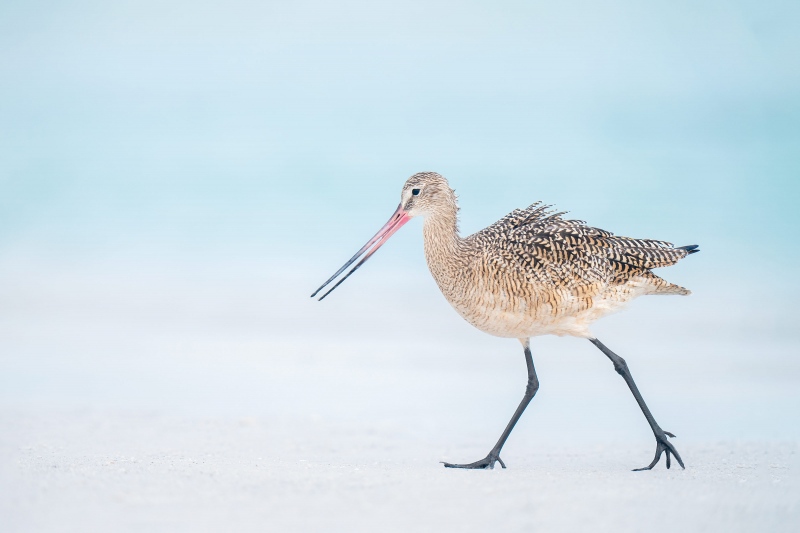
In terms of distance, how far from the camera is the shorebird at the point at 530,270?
8.20 metres

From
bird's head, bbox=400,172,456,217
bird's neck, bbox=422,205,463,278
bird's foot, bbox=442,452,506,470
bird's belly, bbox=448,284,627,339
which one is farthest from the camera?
bird's head, bbox=400,172,456,217

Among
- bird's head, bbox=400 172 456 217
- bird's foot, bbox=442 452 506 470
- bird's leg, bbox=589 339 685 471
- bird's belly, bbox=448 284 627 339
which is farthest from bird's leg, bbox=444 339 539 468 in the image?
bird's head, bbox=400 172 456 217

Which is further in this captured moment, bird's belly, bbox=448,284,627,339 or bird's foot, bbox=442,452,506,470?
bird's foot, bbox=442,452,506,470

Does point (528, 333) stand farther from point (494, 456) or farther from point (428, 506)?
point (428, 506)

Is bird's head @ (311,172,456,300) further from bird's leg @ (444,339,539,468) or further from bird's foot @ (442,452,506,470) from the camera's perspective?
bird's foot @ (442,452,506,470)

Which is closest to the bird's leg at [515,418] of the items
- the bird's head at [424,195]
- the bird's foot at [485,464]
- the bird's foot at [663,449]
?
the bird's foot at [485,464]

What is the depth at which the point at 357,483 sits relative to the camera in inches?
293

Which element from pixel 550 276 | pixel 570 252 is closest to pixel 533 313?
pixel 550 276

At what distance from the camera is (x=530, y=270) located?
26.9ft

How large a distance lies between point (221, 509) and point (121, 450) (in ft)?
8.27

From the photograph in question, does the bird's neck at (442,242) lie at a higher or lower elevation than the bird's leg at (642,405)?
higher

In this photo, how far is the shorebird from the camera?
8.20 metres

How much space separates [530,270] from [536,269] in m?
0.05

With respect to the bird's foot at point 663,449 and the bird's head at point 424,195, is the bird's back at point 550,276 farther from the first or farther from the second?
the bird's foot at point 663,449
